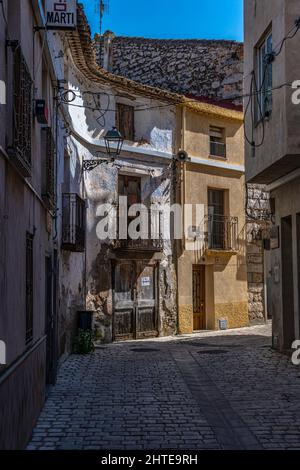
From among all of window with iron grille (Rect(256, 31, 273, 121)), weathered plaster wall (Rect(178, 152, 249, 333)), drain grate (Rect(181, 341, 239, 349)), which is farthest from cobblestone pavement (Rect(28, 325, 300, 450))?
window with iron grille (Rect(256, 31, 273, 121))

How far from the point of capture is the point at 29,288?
6848mm

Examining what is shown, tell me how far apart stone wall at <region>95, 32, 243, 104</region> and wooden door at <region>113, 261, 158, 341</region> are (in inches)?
309

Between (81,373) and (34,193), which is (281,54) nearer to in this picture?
(34,193)

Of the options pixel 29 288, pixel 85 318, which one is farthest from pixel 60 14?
pixel 85 318

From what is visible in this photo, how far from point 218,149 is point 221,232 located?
2.68 metres

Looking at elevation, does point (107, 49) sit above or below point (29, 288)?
above

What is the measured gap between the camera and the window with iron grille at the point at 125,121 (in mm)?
17269

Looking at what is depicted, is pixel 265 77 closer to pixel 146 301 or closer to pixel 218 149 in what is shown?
pixel 146 301

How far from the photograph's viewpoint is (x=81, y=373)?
1122 cm

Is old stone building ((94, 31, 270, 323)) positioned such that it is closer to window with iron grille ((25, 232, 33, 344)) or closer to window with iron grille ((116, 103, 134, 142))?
window with iron grille ((116, 103, 134, 142))

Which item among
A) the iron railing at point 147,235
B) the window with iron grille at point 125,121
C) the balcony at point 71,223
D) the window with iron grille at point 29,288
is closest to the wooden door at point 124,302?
the iron railing at point 147,235

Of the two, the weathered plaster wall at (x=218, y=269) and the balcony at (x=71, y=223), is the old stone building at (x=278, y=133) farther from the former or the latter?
the weathered plaster wall at (x=218, y=269)
